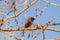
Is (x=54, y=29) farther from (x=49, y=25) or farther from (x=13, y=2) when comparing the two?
(x=13, y=2)

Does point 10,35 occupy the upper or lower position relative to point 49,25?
lower

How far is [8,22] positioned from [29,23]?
24.6 inches

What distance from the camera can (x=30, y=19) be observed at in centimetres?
208

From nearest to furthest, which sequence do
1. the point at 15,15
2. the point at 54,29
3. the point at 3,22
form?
the point at 54,29
the point at 15,15
the point at 3,22

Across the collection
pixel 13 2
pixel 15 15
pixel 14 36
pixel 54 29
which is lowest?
pixel 14 36

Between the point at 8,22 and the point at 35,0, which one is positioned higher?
the point at 35,0

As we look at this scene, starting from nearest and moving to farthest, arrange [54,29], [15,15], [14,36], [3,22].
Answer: [54,29], [15,15], [3,22], [14,36]

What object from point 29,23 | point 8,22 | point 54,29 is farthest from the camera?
point 8,22

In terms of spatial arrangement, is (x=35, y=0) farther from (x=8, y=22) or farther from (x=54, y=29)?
(x=54, y=29)

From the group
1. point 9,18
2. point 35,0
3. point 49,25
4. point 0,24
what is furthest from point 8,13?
point 49,25

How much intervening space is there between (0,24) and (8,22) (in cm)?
31

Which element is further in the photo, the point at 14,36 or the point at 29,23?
the point at 14,36

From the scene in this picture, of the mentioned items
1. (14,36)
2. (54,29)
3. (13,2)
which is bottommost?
(14,36)

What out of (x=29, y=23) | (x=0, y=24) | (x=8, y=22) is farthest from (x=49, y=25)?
(x=8, y=22)
